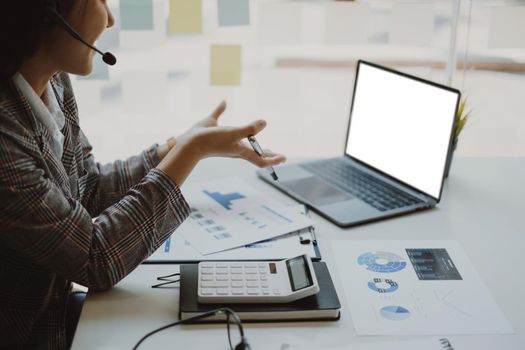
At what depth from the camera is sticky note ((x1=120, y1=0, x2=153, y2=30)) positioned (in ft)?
5.77

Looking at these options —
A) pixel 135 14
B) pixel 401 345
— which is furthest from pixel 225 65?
pixel 401 345

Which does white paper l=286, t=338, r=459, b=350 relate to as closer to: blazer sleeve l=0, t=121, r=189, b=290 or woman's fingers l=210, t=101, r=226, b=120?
blazer sleeve l=0, t=121, r=189, b=290

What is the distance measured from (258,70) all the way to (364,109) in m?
0.47

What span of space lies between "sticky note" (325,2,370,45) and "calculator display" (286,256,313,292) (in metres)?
0.92

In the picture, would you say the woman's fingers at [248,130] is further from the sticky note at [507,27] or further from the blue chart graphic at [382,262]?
the sticky note at [507,27]

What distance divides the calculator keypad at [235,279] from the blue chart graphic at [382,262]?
0.63 ft

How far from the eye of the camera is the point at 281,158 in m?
1.32

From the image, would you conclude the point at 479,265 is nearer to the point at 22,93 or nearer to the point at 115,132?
the point at 22,93

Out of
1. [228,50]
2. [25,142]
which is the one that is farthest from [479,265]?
[228,50]

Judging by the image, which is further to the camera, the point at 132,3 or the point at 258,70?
the point at 258,70

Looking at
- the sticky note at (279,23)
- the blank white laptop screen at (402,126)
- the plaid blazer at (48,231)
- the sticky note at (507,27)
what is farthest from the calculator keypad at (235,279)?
the sticky note at (507,27)

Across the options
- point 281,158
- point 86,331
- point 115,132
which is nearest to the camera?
point 86,331

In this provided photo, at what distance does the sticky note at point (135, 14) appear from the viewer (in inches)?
69.3

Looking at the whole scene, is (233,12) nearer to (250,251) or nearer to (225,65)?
(225,65)
